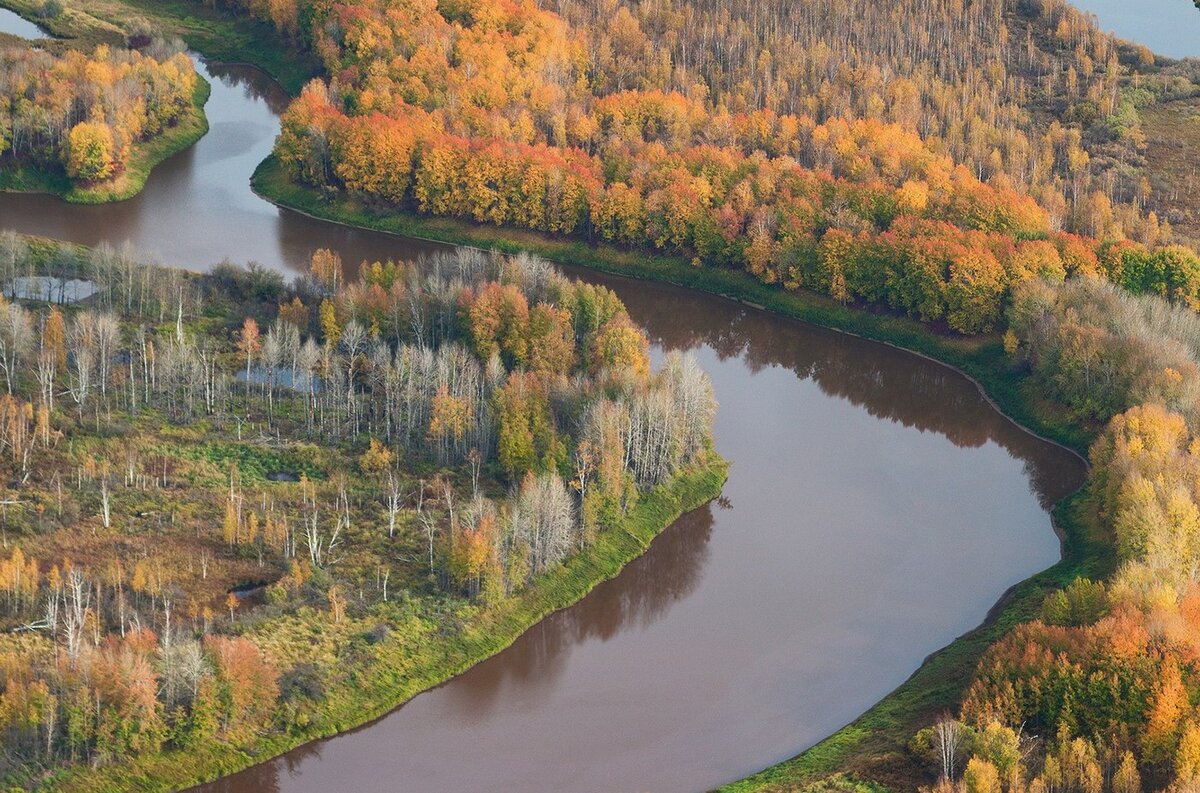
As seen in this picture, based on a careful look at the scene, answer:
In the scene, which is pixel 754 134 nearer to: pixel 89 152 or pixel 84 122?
pixel 89 152

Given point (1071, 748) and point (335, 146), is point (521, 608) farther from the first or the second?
point (335, 146)

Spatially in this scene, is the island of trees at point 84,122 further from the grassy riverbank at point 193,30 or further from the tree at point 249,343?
the tree at point 249,343

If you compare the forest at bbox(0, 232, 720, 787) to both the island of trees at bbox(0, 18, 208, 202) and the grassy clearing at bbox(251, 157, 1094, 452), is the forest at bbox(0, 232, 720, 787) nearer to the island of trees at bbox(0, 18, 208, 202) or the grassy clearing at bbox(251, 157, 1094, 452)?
the grassy clearing at bbox(251, 157, 1094, 452)

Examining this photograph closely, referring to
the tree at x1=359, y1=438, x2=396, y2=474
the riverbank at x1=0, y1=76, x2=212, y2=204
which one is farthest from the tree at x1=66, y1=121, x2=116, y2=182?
the tree at x1=359, y1=438, x2=396, y2=474

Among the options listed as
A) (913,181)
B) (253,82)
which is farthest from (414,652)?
(253,82)

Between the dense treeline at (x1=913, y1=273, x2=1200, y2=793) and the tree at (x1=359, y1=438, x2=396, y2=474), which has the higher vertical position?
the dense treeline at (x1=913, y1=273, x2=1200, y2=793)

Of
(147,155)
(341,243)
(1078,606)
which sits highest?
(1078,606)
